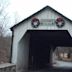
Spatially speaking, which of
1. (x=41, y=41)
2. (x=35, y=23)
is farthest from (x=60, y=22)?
(x=41, y=41)

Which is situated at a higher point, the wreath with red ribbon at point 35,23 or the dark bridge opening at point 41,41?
the wreath with red ribbon at point 35,23

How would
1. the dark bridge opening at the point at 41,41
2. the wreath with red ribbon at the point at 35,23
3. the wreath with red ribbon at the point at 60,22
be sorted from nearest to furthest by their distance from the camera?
1. the wreath with red ribbon at the point at 60,22
2. the wreath with red ribbon at the point at 35,23
3. the dark bridge opening at the point at 41,41

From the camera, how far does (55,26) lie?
18.4m

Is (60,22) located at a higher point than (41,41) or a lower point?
higher

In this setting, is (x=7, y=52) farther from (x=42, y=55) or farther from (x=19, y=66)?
(x=42, y=55)

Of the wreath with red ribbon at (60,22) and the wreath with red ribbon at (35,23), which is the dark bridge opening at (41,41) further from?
the wreath with red ribbon at (35,23)

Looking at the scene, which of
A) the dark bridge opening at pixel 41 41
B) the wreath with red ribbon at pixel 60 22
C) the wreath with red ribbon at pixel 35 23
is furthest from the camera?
the dark bridge opening at pixel 41 41

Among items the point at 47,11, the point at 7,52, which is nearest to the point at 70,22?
the point at 47,11

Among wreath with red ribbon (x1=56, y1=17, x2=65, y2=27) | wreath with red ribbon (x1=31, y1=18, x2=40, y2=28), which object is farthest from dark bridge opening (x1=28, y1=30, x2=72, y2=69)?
wreath with red ribbon (x1=31, y1=18, x2=40, y2=28)

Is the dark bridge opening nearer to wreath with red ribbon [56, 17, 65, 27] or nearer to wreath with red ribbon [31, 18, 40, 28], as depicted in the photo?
wreath with red ribbon [56, 17, 65, 27]

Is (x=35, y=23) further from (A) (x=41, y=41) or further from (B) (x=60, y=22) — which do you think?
(A) (x=41, y=41)

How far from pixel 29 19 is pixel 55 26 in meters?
2.20

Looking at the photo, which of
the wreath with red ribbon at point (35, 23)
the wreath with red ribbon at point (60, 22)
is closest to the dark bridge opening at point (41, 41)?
the wreath with red ribbon at point (60, 22)

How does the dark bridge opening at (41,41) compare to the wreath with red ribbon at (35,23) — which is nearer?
the wreath with red ribbon at (35,23)
